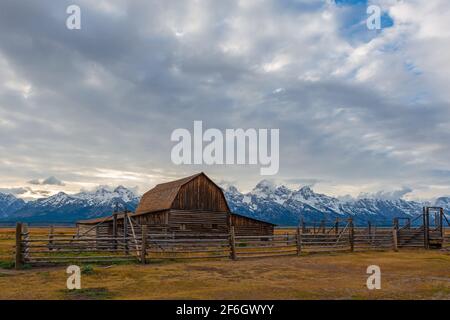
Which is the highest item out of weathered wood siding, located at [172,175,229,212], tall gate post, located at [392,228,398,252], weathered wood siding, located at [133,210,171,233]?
weathered wood siding, located at [172,175,229,212]

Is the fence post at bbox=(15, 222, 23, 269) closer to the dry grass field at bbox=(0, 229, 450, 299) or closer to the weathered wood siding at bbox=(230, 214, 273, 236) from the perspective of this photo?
the dry grass field at bbox=(0, 229, 450, 299)

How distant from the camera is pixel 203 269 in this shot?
1820 centimetres

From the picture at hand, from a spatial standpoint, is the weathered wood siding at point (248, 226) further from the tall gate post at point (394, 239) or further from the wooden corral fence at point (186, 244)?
the tall gate post at point (394, 239)

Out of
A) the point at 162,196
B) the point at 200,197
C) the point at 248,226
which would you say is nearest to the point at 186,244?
the point at 200,197

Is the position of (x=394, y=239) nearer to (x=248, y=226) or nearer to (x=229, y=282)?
(x=248, y=226)

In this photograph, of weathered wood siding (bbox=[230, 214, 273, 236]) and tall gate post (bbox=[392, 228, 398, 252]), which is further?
weathered wood siding (bbox=[230, 214, 273, 236])

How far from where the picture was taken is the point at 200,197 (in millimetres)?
36781

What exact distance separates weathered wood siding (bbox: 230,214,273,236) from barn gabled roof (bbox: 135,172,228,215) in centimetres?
633

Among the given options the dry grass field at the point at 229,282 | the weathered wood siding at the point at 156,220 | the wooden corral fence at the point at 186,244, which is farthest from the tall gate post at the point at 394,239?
the weathered wood siding at the point at 156,220

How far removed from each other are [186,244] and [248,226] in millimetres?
19849

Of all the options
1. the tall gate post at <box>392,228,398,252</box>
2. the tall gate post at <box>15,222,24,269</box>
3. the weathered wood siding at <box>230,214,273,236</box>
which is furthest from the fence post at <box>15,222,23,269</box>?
the tall gate post at <box>392,228,398,252</box>

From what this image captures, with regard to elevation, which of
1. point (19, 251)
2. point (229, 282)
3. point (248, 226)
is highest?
point (19, 251)

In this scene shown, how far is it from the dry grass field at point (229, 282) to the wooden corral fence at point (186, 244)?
1.49 m

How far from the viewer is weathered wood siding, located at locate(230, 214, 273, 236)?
134ft
